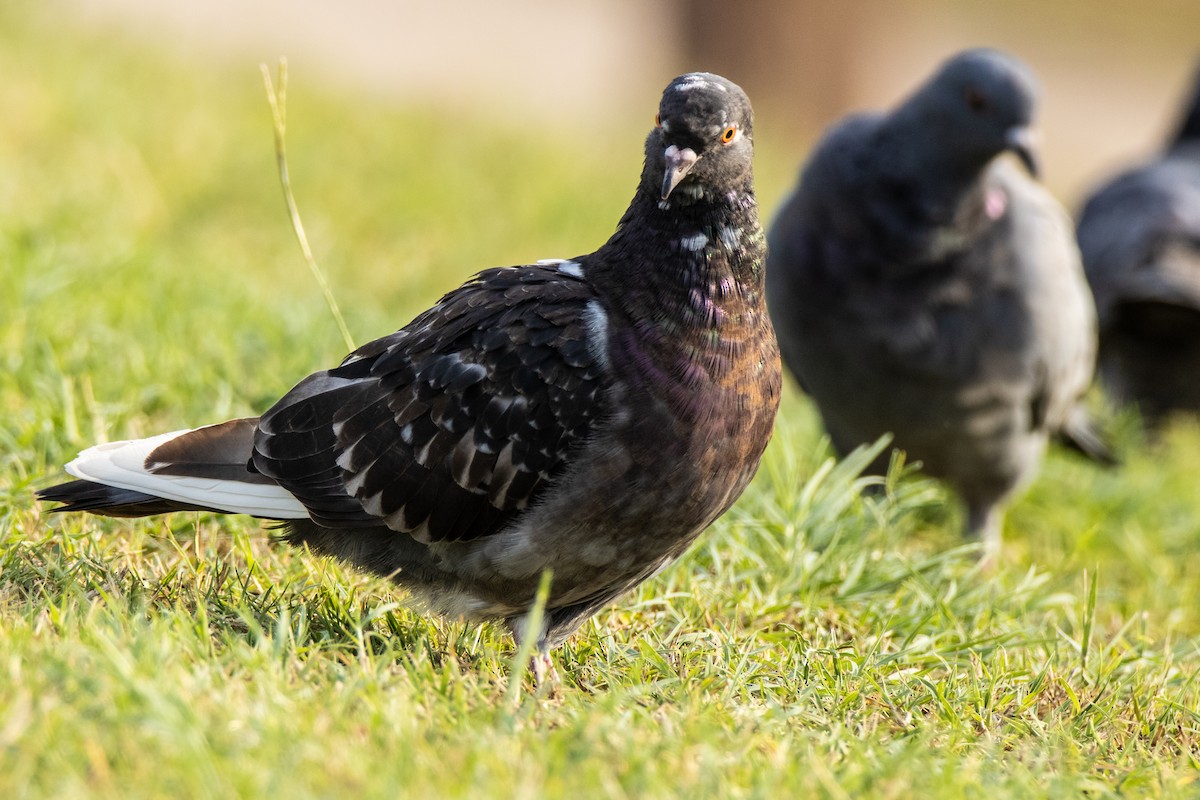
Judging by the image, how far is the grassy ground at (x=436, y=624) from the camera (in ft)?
8.26

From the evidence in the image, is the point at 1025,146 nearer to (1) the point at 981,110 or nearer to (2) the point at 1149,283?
(1) the point at 981,110

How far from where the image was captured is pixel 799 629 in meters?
3.89

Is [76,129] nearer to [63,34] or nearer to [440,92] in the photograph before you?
[63,34]

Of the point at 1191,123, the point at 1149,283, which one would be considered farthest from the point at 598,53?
the point at 1149,283

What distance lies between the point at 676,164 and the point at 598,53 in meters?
13.0

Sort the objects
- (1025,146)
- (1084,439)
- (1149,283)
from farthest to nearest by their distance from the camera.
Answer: (1149,283) < (1084,439) < (1025,146)

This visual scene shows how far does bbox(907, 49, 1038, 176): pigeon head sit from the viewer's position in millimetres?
5469

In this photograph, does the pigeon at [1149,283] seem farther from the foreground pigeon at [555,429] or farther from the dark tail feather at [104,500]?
the dark tail feather at [104,500]

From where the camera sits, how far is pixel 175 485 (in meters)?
3.34

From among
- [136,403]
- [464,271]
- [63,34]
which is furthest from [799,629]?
[63,34]

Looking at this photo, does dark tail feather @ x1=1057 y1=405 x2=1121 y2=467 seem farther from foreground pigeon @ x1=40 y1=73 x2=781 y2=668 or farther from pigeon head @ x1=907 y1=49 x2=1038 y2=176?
foreground pigeon @ x1=40 y1=73 x2=781 y2=668

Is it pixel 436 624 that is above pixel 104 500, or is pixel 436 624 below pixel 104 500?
below

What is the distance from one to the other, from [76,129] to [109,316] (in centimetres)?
302

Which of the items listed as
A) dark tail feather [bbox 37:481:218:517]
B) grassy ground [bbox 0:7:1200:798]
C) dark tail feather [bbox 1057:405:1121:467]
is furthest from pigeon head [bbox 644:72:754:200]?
A: dark tail feather [bbox 1057:405:1121:467]
